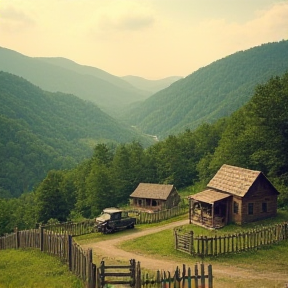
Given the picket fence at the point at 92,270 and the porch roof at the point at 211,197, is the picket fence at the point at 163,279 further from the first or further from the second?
the porch roof at the point at 211,197

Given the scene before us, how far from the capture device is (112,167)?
236ft

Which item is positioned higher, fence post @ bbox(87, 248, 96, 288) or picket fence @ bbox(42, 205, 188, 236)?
fence post @ bbox(87, 248, 96, 288)

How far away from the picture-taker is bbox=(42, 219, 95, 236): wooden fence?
35219 mm

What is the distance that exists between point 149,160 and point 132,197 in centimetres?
1893

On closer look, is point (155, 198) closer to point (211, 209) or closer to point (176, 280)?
point (211, 209)

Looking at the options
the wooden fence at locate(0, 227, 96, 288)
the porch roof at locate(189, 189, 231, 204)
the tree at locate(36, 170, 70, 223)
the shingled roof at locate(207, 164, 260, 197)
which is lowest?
the tree at locate(36, 170, 70, 223)

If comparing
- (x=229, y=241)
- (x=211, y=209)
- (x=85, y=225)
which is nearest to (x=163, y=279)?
(x=229, y=241)

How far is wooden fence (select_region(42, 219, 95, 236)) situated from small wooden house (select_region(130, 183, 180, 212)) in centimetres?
1860

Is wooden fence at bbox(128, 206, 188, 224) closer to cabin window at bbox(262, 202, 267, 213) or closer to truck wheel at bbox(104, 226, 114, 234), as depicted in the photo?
truck wheel at bbox(104, 226, 114, 234)

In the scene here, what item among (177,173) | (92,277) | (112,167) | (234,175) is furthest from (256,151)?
(92,277)

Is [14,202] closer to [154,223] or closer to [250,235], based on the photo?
[154,223]

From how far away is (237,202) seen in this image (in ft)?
127

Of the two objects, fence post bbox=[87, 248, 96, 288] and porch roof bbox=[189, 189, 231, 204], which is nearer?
fence post bbox=[87, 248, 96, 288]

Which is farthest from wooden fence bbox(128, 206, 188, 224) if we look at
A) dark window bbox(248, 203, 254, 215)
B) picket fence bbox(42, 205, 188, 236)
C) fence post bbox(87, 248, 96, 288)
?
fence post bbox(87, 248, 96, 288)
